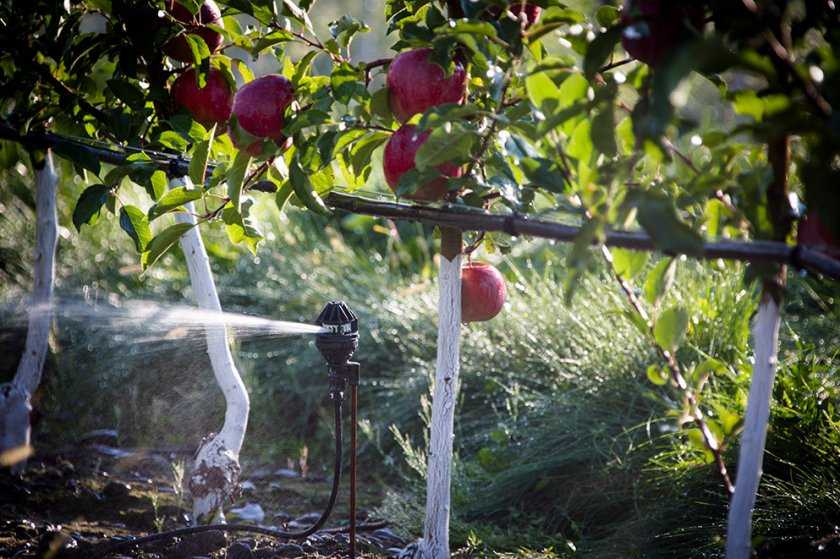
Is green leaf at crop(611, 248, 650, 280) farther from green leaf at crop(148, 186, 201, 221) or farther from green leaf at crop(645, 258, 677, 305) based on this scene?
green leaf at crop(148, 186, 201, 221)

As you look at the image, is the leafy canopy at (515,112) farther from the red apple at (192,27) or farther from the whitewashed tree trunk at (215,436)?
the whitewashed tree trunk at (215,436)

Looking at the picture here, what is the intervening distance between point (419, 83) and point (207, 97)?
1.74 feet

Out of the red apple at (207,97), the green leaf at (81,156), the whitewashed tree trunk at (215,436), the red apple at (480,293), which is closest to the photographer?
the red apple at (480,293)

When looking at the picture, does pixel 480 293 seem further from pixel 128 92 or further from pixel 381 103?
pixel 128 92

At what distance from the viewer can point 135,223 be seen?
1.45 metres

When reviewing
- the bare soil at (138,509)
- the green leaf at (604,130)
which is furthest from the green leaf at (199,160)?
the bare soil at (138,509)

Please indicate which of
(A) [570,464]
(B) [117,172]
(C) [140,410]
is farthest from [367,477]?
(B) [117,172]

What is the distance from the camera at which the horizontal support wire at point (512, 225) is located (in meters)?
0.85

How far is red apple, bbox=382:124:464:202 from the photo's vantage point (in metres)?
1.09

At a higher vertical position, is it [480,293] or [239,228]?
[239,228]

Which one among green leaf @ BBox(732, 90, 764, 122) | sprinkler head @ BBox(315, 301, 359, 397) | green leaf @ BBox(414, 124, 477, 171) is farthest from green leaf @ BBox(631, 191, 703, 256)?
sprinkler head @ BBox(315, 301, 359, 397)

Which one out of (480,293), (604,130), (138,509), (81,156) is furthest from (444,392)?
(138,509)

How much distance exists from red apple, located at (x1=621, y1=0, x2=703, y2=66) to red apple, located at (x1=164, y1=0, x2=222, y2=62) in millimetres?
835

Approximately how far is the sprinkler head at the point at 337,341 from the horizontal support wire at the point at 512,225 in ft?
0.61
